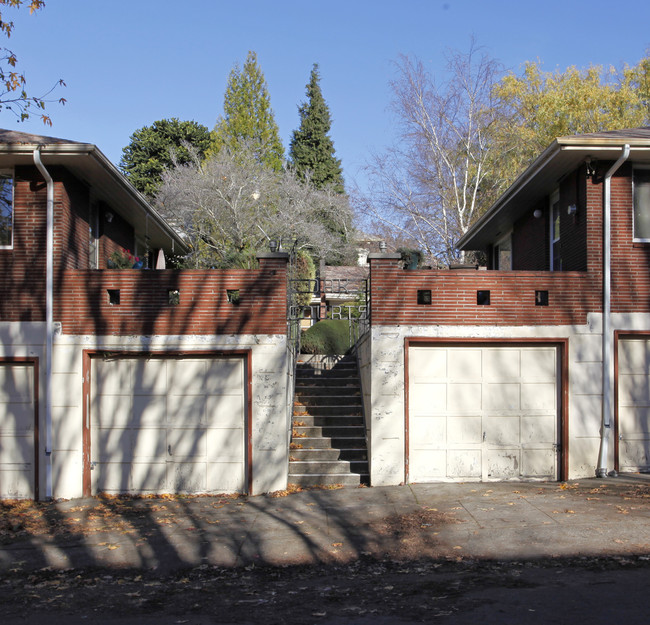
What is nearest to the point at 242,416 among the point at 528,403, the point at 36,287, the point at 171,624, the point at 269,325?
the point at 269,325

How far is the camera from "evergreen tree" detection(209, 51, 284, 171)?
4425cm

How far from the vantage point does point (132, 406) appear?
39.7ft

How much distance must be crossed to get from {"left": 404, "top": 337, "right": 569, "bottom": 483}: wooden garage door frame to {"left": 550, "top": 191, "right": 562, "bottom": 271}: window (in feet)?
9.36

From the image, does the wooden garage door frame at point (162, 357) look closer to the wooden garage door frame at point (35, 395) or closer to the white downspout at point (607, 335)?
the wooden garage door frame at point (35, 395)

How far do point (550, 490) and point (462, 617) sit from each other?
5648 millimetres

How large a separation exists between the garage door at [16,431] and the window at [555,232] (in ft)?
33.7

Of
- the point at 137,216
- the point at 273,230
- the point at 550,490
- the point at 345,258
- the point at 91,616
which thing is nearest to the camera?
the point at 91,616

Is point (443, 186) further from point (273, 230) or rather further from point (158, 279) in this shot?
point (158, 279)

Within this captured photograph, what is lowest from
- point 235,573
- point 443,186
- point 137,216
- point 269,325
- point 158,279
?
point 235,573

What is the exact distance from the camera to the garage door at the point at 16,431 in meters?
11.9

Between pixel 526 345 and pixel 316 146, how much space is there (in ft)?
143

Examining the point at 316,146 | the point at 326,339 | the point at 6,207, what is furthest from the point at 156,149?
the point at 6,207

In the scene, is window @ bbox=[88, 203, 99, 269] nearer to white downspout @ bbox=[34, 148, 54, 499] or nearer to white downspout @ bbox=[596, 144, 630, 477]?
white downspout @ bbox=[34, 148, 54, 499]

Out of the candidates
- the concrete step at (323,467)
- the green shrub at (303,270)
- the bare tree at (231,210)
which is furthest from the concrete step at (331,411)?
the bare tree at (231,210)
